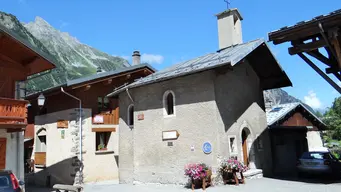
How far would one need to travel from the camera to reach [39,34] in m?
152

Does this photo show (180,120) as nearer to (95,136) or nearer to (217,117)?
(217,117)

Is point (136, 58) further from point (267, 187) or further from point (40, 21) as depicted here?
point (40, 21)

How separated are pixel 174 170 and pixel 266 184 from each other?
3644 mm

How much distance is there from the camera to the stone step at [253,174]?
12500mm

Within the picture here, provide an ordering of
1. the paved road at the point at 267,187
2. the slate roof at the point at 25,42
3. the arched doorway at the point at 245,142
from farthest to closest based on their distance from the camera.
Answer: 1. the arched doorway at the point at 245,142
2. the slate roof at the point at 25,42
3. the paved road at the point at 267,187

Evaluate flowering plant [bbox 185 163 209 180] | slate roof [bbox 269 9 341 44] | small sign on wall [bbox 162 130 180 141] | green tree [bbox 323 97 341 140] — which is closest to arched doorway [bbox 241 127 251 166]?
flowering plant [bbox 185 163 209 180]

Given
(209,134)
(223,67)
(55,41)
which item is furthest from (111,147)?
(55,41)

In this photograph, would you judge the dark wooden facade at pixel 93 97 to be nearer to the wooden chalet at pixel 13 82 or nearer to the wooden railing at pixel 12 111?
the wooden chalet at pixel 13 82

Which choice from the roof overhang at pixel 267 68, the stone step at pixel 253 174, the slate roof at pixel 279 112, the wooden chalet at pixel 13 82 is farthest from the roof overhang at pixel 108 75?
the stone step at pixel 253 174

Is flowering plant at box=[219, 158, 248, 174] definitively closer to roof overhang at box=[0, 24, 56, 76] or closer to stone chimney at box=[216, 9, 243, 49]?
stone chimney at box=[216, 9, 243, 49]

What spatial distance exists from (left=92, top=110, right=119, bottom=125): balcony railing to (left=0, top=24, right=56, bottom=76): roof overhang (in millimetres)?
4283

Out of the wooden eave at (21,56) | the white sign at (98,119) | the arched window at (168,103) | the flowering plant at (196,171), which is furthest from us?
the white sign at (98,119)

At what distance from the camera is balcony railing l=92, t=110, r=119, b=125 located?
1664cm

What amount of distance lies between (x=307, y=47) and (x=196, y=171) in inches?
230
